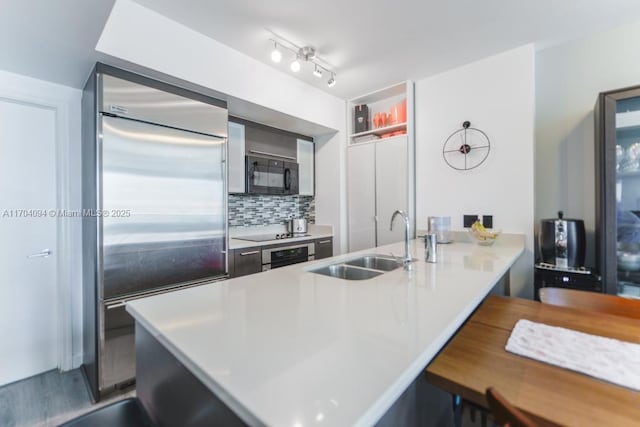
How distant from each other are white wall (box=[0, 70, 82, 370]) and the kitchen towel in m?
2.84

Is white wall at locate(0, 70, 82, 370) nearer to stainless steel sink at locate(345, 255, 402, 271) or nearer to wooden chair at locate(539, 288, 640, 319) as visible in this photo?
stainless steel sink at locate(345, 255, 402, 271)

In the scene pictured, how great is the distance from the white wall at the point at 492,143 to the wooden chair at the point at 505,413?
237 centimetres

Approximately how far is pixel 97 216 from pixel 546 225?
3.19 meters

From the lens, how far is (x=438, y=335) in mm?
788

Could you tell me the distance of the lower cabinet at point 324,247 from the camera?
3443mm

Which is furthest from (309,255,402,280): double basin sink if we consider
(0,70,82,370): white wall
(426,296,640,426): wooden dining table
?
(0,70,82,370): white wall

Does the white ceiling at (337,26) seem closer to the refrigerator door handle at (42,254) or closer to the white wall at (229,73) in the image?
the white wall at (229,73)

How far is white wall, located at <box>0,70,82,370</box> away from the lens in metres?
2.18

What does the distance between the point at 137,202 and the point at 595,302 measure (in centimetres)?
274

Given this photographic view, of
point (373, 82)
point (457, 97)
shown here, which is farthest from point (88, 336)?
point (457, 97)

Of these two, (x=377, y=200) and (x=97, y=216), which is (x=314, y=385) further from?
(x=377, y=200)

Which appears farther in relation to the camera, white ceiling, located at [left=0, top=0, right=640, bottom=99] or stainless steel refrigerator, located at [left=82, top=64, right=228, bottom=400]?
stainless steel refrigerator, located at [left=82, top=64, right=228, bottom=400]

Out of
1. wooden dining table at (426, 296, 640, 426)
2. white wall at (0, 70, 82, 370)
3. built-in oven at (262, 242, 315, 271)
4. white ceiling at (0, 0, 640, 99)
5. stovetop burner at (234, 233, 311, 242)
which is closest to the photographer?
wooden dining table at (426, 296, 640, 426)

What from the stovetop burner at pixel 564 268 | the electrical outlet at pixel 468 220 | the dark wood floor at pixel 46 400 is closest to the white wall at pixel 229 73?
the electrical outlet at pixel 468 220
